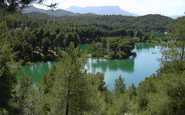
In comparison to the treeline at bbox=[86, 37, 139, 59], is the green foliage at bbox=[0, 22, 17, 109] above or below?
above

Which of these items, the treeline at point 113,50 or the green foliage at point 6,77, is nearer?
the green foliage at point 6,77

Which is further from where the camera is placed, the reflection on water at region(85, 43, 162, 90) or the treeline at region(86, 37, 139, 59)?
the treeline at region(86, 37, 139, 59)

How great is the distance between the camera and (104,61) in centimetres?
9956

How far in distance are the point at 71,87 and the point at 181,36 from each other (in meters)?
6.07

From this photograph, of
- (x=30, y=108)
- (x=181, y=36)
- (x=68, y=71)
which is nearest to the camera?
(x=68, y=71)

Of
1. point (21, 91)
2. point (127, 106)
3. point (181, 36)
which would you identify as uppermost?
point (181, 36)

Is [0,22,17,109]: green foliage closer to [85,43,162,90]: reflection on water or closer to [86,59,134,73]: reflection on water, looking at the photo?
[85,43,162,90]: reflection on water

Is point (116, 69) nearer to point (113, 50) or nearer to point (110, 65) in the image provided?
point (110, 65)

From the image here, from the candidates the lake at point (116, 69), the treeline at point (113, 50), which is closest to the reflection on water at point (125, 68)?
the lake at point (116, 69)

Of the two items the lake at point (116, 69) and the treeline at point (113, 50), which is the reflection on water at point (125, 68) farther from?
the treeline at point (113, 50)

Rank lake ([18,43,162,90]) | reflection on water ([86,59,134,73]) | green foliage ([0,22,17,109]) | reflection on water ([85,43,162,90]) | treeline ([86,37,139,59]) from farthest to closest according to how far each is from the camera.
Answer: treeline ([86,37,139,59]) → reflection on water ([86,59,134,73]) → reflection on water ([85,43,162,90]) → lake ([18,43,162,90]) → green foliage ([0,22,17,109])

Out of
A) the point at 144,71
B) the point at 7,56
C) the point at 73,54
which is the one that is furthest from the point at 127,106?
the point at 144,71

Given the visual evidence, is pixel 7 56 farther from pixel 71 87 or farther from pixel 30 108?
pixel 71 87

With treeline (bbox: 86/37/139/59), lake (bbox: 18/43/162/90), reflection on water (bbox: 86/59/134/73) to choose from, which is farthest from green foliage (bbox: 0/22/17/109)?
treeline (bbox: 86/37/139/59)
